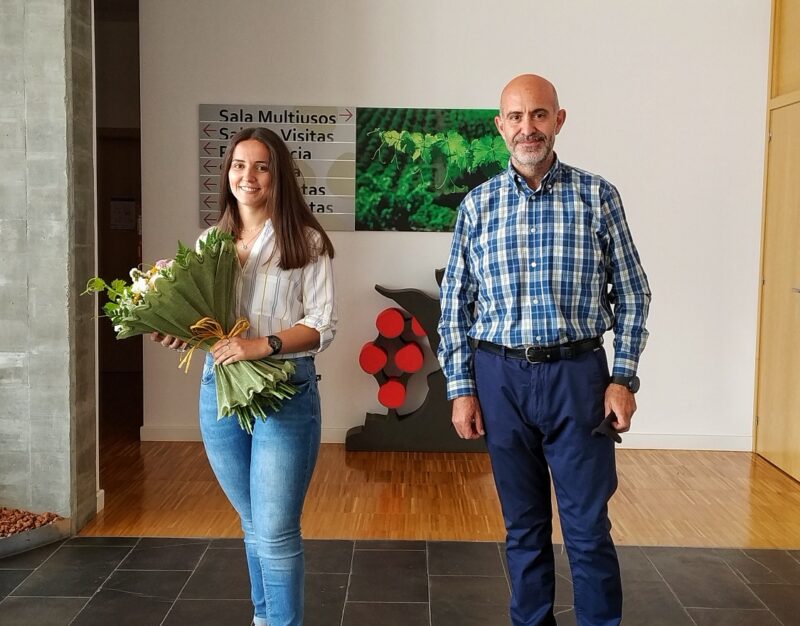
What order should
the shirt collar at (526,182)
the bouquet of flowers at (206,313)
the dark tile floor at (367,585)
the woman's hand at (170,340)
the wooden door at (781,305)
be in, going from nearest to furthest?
the bouquet of flowers at (206,313) < the woman's hand at (170,340) < the shirt collar at (526,182) < the dark tile floor at (367,585) < the wooden door at (781,305)

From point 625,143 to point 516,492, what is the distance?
3.38m

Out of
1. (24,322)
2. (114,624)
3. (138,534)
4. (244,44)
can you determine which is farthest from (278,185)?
(244,44)

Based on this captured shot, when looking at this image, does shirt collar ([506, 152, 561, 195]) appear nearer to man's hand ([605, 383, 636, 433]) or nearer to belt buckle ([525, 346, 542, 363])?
belt buckle ([525, 346, 542, 363])

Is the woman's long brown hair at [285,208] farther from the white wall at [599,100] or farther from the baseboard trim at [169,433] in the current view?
the baseboard trim at [169,433]

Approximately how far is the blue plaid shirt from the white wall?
2969 mm

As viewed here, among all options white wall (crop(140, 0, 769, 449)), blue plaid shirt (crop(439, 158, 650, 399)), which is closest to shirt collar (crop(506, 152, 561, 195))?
blue plaid shirt (crop(439, 158, 650, 399))

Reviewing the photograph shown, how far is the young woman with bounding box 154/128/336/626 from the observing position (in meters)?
2.28

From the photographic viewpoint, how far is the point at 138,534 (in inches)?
146

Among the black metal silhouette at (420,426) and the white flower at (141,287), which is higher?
the white flower at (141,287)

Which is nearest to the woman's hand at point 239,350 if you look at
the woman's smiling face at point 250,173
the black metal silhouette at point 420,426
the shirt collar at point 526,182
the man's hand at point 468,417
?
the woman's smiling face at point 250,173

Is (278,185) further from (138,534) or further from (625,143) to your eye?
(625,143)

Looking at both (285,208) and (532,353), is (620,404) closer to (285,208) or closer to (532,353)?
(532,353)

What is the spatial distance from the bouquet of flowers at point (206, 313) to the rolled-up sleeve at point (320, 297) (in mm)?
132

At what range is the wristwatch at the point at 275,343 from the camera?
7.46 ft
